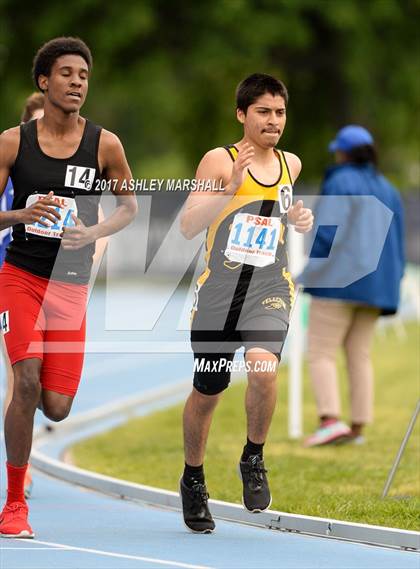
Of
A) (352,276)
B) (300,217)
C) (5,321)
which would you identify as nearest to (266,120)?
(300,217)

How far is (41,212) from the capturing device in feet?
25.1

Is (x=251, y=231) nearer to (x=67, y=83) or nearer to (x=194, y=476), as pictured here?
(x=67, y=83)

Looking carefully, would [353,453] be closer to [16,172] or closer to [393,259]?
[393,259]

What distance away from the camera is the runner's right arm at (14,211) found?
25.2 ft

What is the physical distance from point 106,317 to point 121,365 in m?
13.0

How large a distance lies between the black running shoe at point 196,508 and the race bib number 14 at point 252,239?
1258 mm

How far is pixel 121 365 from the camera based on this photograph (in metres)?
22.1

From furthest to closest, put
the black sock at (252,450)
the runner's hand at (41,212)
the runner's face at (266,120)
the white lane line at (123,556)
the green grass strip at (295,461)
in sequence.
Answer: the green grass strip at (295,461) → the black sock at (252,450) → the runner's face at (266,120) → the runner's hand at (41,212) → the white lane line at (123,556)

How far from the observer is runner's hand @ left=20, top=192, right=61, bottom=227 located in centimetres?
767

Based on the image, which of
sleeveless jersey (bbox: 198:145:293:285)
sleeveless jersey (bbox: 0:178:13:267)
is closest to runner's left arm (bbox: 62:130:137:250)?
sleeveless jersey (bbox: 198:145:293:285)

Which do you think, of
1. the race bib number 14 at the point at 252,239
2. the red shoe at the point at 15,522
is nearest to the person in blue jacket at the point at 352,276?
the race bib number 14 at the point at 252,239

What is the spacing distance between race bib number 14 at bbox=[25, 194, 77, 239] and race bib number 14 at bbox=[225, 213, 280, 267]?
79 centimetres

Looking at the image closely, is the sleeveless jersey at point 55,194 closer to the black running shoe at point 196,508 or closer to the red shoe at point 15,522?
the red shoe at point 15,522

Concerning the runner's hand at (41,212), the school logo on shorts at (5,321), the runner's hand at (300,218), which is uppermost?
the runner's hand at (300,218)
